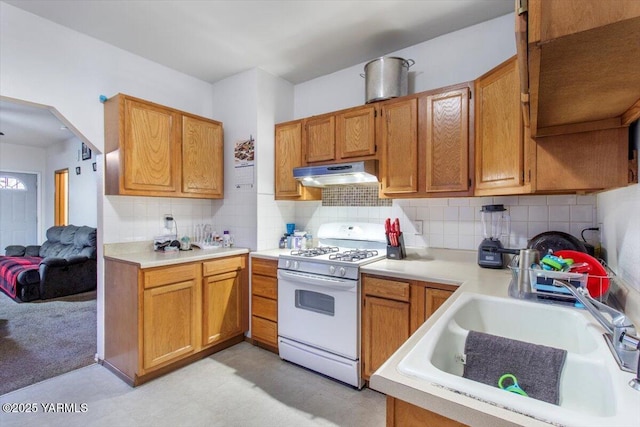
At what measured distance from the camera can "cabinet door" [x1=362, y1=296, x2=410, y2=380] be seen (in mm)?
1987

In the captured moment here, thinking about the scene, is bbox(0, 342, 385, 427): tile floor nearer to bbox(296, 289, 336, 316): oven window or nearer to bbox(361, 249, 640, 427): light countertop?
bbox(296, 289, 336, 316): oven window

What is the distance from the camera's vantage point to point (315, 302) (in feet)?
7.77

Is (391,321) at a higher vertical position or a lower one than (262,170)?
lower

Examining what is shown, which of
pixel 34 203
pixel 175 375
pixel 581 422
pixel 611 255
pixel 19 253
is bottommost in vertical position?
pixel 175 375

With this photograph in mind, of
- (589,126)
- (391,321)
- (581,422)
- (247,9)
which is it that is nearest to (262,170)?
(247,9)

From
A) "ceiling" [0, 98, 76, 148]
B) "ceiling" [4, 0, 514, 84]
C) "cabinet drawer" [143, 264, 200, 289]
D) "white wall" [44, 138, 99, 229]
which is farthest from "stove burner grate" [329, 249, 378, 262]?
"white wall" [44, 138, 99, 229]

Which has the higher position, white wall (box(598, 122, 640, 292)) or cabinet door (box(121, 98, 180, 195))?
cabinet door (box(121, 98, 180, 195))

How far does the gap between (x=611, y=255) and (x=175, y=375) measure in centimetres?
289

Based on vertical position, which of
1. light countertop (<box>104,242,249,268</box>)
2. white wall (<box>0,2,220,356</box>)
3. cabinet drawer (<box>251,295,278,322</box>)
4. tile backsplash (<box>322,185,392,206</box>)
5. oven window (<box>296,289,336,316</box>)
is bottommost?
cabinet drawer (<box>251,295,278,322</box>)

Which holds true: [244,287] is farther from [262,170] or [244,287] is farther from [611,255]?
[611,255]

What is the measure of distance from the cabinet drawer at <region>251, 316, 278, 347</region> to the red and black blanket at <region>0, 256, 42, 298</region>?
11.9ft

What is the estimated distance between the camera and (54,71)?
226 centimetres

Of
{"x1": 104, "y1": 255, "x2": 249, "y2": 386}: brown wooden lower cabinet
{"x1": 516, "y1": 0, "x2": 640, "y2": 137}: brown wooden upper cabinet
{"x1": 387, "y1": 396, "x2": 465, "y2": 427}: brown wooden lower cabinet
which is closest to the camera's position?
{"x1": 516, "y1": 0, "x2": 640, "y2": 137}: brown wooden upper cabinet

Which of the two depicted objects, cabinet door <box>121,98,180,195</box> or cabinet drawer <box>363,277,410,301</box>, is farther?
cabinet door <box>121,98,180,195</box>
